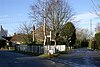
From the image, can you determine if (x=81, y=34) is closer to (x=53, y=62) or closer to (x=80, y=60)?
(x=80, y=60)

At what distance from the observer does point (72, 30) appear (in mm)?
77562

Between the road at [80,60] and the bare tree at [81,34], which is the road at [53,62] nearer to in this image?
the road at [80,60]

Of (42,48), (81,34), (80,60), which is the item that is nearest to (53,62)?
(80,60)

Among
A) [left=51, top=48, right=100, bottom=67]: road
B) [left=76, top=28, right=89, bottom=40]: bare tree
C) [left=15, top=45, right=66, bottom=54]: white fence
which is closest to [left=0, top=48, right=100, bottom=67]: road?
[left=51, top=48, right=100, bottom=67]: road

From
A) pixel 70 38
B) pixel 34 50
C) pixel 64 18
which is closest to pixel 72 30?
pixel 70 38

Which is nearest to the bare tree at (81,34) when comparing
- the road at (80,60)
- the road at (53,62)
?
the road at (80,60)

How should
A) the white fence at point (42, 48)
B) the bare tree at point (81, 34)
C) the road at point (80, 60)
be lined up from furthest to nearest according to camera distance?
the bare tree at point (81, 34), the white fence at point (42, 48), the road at point (80, 60)

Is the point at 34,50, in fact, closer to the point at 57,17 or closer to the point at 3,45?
the point at 57,17

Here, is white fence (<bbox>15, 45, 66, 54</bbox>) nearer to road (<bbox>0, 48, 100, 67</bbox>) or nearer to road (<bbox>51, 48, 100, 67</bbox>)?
road (<bbox>51, 48, 100, 67</bbox>)

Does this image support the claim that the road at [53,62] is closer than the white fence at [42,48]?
Yes

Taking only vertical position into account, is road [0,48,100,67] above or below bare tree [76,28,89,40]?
below

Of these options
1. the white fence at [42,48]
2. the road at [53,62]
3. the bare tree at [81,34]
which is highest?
the bare tree at [81,34]

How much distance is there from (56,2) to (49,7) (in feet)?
6.87

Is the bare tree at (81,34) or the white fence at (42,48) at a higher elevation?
the bare tree at (81,34)
